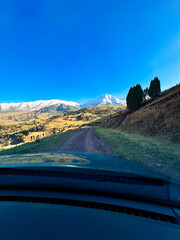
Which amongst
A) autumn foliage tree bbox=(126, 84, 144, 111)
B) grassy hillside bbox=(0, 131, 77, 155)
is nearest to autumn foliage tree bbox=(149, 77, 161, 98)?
autumn foliage tree bbox=(126, 84, 144, 111)

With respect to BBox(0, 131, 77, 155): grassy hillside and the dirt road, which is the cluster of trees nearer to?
the dirt road

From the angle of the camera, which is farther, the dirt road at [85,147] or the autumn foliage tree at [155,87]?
the autumn foliage tree at [155,87]

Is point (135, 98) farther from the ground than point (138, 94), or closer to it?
closer to it

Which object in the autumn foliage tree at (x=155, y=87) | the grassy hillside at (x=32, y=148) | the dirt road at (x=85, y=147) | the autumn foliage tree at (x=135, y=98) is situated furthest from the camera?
the autumn foliage tree at (x=155, y=87)

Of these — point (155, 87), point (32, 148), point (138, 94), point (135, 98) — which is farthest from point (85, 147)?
point (155, 87)

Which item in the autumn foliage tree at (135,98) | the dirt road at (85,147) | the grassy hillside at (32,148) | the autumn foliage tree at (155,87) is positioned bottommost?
the grassy hillside at (32,148)

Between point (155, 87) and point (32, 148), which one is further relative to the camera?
point (155, 87)

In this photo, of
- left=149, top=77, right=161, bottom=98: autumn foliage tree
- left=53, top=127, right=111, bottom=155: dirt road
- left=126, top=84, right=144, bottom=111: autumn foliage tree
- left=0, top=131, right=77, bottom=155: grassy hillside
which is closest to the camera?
left=53, top=127, right=111, bottom=155: dirt road

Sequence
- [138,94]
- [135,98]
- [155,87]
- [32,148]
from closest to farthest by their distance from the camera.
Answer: [32,148], [135,98], [138,94], [155,87]

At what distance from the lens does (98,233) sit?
1480 mm

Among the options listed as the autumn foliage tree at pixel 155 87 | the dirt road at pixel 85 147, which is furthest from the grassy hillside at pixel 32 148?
the autumn foliage tree at pixel 155 87

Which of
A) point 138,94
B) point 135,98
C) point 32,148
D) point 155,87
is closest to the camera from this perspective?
point 32,148

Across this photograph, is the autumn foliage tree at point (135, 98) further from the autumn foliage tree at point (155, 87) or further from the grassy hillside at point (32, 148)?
the grassy hillside at point (32, 148)

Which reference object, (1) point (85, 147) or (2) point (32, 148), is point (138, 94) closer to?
(1) point (85, 147)
